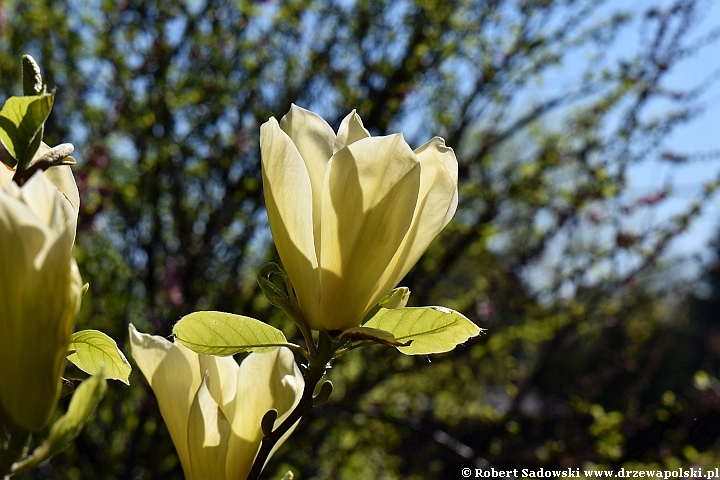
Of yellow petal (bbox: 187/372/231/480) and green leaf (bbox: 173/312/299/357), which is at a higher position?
green leaf (bbox: 173/312/299/357)

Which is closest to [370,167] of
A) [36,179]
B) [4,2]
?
[36,179]

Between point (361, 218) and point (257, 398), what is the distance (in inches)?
5.8

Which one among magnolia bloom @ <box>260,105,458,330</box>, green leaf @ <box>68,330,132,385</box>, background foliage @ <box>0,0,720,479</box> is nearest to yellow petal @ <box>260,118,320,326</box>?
magnolia bloom @ <box>260,105,458,330</box>

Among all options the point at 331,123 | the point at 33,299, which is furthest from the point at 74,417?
the point at 331,123

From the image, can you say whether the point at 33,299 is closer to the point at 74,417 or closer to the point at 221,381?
the point at 74,417

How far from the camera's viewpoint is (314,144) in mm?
489

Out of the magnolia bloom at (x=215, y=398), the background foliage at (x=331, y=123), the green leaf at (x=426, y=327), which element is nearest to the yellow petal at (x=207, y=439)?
the magnolia bloom at (x=215, y=398)

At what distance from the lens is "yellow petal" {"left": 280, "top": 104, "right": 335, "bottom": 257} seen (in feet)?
1.59

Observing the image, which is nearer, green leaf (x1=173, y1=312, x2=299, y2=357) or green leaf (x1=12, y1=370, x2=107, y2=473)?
green leaf (x1=12, y1=370, x2=107, y2=473)

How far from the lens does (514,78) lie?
9.73 ft

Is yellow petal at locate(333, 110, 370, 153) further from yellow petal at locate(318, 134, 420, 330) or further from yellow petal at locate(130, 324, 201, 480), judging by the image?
yellow petal at locate(130, 324, 201, 480)

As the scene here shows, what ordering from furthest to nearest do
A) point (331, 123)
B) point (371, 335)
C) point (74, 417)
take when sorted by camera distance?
point (331, 123)
point (371, 335)
point (74, 417)

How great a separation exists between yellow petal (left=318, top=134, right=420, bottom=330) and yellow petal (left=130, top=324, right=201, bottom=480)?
9cm

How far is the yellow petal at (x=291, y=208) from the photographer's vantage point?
45 centimetres
